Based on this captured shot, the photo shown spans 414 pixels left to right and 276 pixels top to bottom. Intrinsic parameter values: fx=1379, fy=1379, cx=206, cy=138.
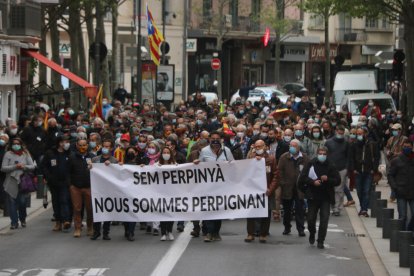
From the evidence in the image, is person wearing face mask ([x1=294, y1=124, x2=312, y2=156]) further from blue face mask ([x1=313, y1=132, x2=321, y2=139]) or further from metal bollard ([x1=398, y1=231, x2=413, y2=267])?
metal bollard ([x1=398, y1=231, x2=413, y2=267])

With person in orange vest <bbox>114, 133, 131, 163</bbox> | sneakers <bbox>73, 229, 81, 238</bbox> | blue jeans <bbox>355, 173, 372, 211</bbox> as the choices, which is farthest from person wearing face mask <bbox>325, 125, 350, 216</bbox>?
sneakers <bbox>73, 229, 81, 238</bbox>

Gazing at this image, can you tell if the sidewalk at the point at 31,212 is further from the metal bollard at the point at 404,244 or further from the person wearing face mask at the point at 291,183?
the metal bollard at the point at 404,244

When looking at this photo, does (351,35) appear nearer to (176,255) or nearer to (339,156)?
(339,156)

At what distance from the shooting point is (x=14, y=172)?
76.4 feet

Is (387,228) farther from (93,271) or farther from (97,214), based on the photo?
(93,271)

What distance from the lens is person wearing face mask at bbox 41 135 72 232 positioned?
22906 millimetres

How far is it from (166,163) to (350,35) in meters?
70.1

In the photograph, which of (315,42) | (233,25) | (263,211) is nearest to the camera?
(263,211)

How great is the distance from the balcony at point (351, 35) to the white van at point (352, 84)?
35.2 meters

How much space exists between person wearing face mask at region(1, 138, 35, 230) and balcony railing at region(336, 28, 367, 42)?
68295 mm

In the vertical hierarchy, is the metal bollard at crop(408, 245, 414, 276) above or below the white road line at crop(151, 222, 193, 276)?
above

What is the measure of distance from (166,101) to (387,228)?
80.1 feet

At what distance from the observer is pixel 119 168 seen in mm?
21938

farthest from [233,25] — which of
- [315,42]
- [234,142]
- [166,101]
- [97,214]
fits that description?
[97,214]
